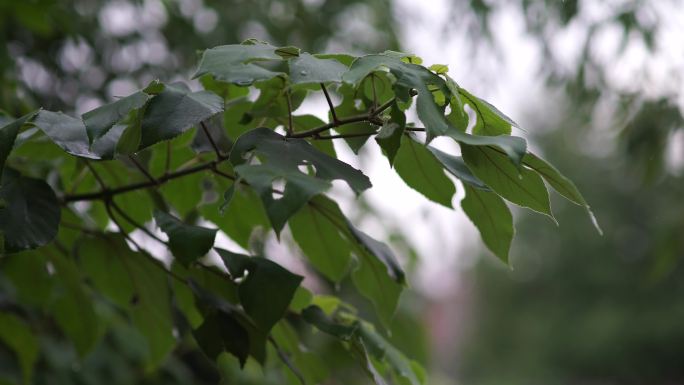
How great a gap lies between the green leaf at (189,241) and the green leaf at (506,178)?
19 centimetres

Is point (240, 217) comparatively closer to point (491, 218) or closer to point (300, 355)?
point (300, 355)

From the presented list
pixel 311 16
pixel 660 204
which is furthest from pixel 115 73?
pixel 660 204

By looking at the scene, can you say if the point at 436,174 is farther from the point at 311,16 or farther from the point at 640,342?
the point at 640,342

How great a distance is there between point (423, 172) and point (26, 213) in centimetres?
29

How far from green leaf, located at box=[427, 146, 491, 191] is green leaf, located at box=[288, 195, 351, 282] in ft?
0.52

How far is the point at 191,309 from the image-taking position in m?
0.74

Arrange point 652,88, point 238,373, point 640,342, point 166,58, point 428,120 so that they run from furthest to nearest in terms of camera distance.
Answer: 1. point 640,342
2. point 166,58
3. point 652,88
4. point 238,373
5. point 428,120

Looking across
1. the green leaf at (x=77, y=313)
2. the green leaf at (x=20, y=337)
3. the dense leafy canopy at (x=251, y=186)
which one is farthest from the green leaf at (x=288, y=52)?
the green leaf at (x=20, y=337)

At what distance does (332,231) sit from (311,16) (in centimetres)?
123

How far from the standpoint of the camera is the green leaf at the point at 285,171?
1.33 ft

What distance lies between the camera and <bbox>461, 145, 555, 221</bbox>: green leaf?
53 cm

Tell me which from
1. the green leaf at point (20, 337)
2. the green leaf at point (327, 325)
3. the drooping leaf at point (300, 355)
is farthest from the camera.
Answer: the green leaf at point (20, 337)

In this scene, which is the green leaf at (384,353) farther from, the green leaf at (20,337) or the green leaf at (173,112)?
the green leaf at (20,337)

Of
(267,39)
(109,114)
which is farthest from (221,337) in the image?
(267,39)
